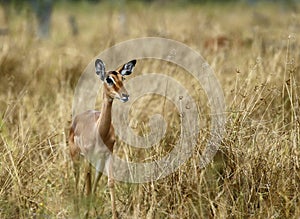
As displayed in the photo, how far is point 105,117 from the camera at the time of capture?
226 centimetres

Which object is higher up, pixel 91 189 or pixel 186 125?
pixel 186 125

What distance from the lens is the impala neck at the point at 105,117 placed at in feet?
7.38

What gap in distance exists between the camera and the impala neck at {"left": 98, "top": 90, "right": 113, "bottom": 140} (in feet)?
7.38

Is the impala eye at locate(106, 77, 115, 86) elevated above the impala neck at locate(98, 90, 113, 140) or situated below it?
above

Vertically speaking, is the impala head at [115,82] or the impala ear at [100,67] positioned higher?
the impala ear at [100,67]

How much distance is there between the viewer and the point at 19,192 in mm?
2434

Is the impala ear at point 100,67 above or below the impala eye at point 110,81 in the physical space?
above

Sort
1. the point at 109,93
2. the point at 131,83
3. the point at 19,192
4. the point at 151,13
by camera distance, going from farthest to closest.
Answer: the point at 151,13, the point at 131,83, the point at 19,192, the point at 109,93

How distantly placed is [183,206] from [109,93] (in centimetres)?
54

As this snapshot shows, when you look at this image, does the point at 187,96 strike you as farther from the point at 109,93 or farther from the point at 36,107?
the point at 109,93

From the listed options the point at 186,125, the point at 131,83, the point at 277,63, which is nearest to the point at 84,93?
the point at 131,83

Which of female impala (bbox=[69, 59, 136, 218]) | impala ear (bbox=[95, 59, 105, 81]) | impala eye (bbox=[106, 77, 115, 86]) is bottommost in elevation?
female impala (bbox=[69, 59, 136, 218])

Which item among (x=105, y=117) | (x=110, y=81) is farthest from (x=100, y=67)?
(x=105, y=117)

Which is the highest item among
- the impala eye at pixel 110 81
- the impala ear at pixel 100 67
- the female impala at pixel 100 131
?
the impala ear at pixel 100 67
